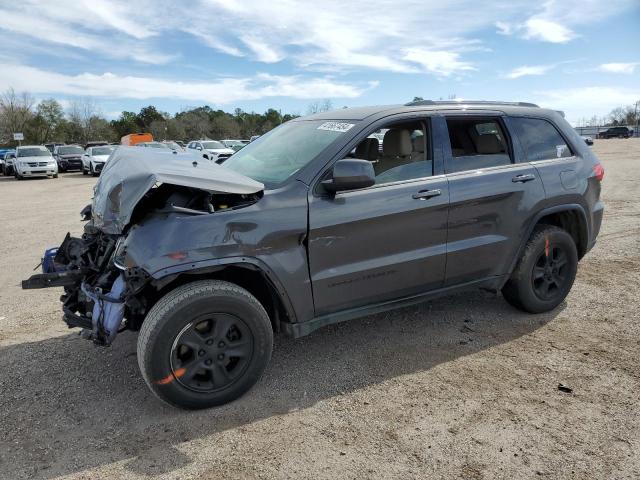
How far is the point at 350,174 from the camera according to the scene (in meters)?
3.17

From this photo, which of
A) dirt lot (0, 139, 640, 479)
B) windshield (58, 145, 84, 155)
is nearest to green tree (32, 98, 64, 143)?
windshield (58, 145, 84, 155)

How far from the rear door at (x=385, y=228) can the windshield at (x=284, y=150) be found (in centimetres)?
30

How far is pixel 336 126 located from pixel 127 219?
171cm

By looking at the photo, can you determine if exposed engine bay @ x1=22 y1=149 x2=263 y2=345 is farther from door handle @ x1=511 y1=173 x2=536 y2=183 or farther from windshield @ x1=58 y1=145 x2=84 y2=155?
windshield @ x1=58 y1=145 x2=84 y2=155

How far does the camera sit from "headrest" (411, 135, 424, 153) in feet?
12.7

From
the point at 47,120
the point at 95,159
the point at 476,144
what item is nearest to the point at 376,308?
the point at 476,144

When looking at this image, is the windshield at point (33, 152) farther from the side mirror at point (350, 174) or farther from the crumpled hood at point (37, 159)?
the side mirror at point (350, 174)

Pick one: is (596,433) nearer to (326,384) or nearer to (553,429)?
(553,429)

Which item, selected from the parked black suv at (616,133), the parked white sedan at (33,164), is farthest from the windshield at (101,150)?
the parked black suv at (616,133)

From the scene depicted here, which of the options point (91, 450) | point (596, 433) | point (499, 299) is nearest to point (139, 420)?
point (91, 450)

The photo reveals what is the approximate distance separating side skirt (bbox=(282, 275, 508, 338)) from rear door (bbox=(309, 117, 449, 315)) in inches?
1.7

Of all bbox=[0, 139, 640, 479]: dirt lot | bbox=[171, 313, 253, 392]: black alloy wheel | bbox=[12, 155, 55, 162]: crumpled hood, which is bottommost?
bbox=[0, 139, 640, 479]: dirt lot

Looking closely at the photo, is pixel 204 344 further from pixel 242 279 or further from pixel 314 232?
pixel 314 232

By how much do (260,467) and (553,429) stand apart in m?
1.71
